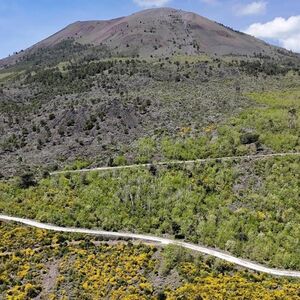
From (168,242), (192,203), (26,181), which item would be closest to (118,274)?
(168,242)

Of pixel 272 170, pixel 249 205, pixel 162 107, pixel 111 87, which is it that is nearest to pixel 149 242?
pixel 249 205

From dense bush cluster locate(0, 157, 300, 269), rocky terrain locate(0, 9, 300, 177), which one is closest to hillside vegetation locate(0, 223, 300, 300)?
dense bush cluster locate(0, 157, 300, 269)

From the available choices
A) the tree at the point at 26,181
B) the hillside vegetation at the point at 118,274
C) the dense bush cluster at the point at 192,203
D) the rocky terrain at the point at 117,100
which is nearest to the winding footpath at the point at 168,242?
the dense bush cluster at the point at 192,203

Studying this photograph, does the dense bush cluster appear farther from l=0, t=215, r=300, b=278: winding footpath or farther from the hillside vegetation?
the hillside vegetation

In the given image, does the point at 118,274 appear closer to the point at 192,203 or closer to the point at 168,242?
the point at 168,242

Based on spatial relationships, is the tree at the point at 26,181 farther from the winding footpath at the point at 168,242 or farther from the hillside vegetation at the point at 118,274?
the hillside vegetation at the point at 118,274

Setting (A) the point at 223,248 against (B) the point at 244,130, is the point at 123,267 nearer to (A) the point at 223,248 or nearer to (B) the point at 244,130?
(A) the point at 223,248

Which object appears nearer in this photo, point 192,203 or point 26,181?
point 192,203

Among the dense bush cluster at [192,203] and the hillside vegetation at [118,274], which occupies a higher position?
the dense bush cluster at [192,203]
